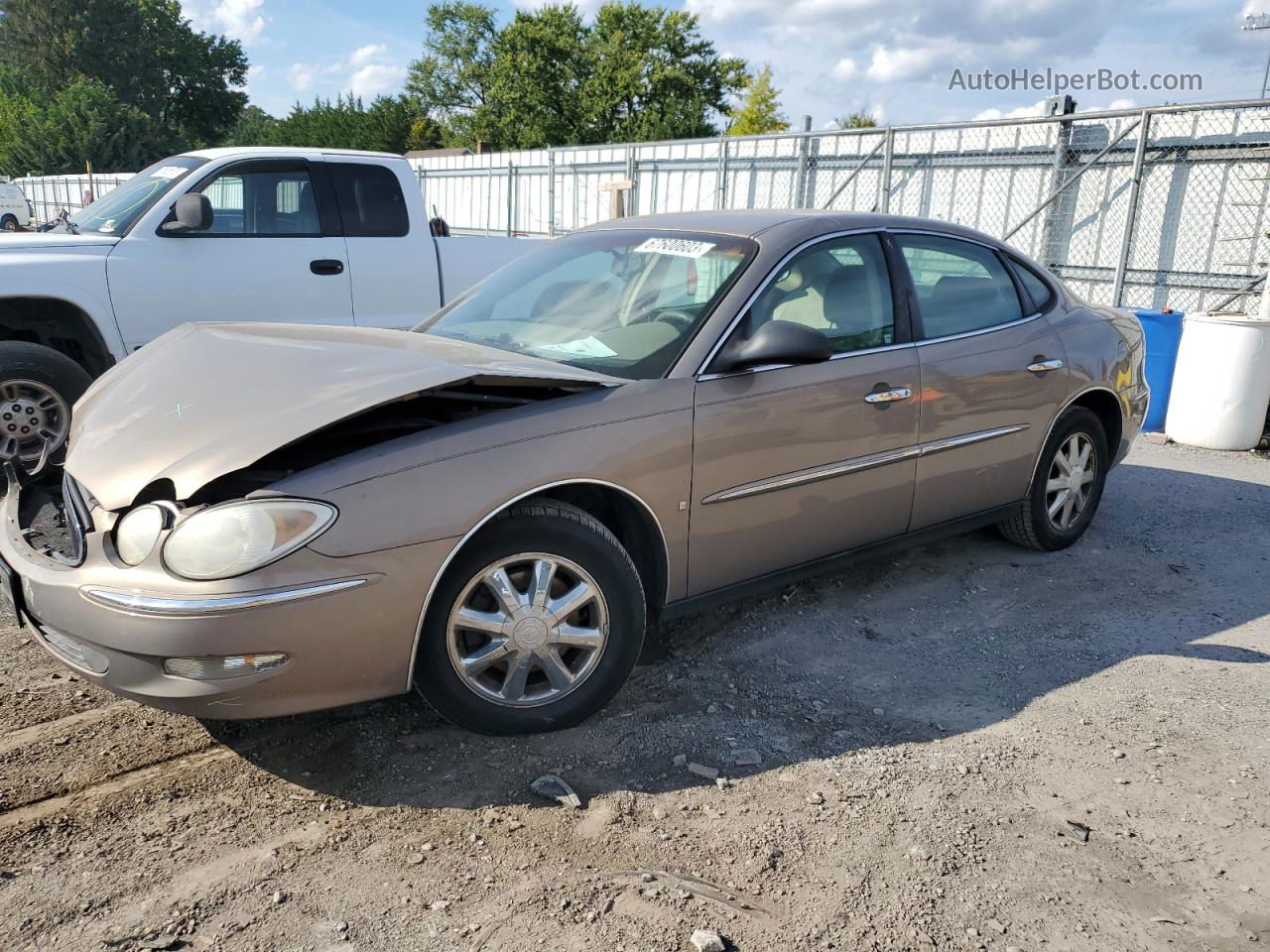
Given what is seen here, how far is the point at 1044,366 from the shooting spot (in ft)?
15.0

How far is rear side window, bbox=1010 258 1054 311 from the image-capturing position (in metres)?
4.75

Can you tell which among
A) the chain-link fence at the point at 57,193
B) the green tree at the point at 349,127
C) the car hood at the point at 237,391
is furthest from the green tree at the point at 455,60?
the car hood at the point at 237,391

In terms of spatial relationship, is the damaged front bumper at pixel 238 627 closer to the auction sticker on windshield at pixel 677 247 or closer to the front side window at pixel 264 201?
the auction sticker on windshield at pixel 677 247

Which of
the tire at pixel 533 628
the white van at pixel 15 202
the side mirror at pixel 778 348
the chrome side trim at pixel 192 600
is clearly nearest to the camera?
the chrome side trim at pixel 192 600

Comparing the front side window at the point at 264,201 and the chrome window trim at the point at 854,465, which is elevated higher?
the front side window at the point at 264,201

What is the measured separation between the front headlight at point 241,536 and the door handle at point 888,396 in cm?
219

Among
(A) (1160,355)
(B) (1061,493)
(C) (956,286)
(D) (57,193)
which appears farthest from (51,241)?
(D) (57,193)

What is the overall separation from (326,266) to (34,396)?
204 cm

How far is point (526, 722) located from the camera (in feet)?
10.1

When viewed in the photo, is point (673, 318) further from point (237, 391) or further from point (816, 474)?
point (237, 391)

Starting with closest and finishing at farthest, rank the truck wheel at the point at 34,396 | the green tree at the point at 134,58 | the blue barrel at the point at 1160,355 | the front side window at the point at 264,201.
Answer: the truck wheel at the point at 34,396
the front side window at the point at 264,201
the blue barrel at the point at 1160,355
the green tree at the point at 134,58

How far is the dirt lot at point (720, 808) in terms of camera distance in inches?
92.3

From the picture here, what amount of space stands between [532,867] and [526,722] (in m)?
0.60

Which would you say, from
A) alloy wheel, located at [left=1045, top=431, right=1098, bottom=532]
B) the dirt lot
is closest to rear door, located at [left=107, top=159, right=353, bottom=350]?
the dirt lot
